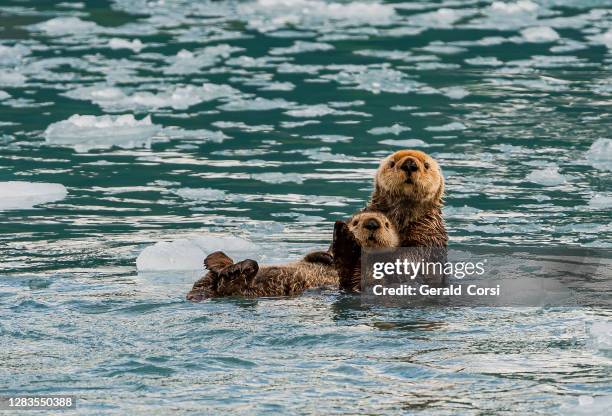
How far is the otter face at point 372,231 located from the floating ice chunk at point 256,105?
616 centimetres

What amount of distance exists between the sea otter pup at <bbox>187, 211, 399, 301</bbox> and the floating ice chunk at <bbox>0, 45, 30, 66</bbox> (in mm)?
9168

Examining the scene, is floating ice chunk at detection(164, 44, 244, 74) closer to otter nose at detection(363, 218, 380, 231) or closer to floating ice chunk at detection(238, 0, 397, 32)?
floating ice chunk at detection(238, 0, 397, 32)

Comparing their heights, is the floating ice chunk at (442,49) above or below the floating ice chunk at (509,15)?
below

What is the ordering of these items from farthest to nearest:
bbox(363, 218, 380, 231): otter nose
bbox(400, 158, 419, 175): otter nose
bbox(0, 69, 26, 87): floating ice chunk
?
bbox(0, 69, 26, 87): floating ice chunk, bbox(400, 158, 419, 175): otter nose, bbox(363, 218, 380, 231): otter nose

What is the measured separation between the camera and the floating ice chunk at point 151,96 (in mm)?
13281

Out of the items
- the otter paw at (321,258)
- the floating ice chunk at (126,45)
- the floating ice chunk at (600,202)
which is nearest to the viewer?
the otter paw at (321,258)

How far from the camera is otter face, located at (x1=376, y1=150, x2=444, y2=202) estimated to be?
7.09m

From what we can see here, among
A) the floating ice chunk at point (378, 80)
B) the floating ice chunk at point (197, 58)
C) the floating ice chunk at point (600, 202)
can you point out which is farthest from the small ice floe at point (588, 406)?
the floating ice chunk at point (197, 58)

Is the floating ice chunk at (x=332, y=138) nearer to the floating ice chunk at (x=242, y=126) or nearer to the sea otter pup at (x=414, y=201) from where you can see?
the floating ice chunk at (x=242, y=126)

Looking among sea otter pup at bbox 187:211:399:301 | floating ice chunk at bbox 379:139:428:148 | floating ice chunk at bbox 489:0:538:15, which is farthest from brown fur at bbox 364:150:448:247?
floating ice chunk at bbox 489:0:538:15

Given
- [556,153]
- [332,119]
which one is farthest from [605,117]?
[332,119]

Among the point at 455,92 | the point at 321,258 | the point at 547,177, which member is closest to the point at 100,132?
the point at 455,92

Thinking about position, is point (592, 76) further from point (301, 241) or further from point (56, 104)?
point (301, 241)

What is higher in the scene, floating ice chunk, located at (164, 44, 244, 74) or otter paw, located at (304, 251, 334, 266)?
floating ice chunk, located at (164, 44, 244, 74)
